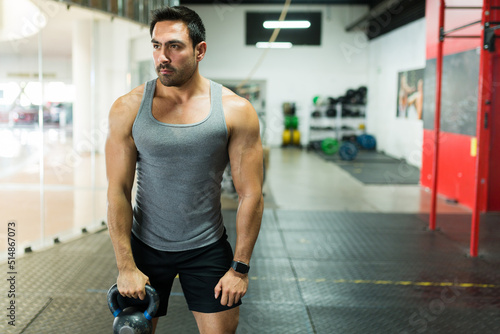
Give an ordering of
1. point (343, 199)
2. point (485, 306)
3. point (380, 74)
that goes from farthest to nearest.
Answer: point (380, 74) < point (343, 199) < point (485, 306)

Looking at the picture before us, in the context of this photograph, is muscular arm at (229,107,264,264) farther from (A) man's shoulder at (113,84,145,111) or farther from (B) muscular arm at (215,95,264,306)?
(A) man's shoulder at (113,84,145,111)

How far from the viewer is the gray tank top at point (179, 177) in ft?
4.27

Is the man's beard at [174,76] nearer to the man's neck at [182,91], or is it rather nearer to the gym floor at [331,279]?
the man's neck at [182,91]

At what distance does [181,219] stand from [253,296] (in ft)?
5.02

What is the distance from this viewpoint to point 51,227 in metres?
A: 4.21

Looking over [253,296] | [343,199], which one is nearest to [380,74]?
[343,199]

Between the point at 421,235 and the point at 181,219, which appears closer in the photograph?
the point at 181,219

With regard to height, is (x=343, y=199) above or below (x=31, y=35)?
below

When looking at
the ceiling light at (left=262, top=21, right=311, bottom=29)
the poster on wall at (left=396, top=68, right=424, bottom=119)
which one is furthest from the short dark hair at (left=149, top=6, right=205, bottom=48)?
the ceiling light at (left=262, top=21, right=311, bottom=29)

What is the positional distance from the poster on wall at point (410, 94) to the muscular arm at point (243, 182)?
7828 mm

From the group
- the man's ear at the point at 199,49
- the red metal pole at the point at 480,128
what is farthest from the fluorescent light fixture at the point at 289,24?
the man's ear at the point at 199,49

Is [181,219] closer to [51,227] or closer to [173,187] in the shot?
[173,187]

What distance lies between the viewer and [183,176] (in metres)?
1.33

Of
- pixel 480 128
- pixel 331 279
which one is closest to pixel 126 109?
pixel 331 279
